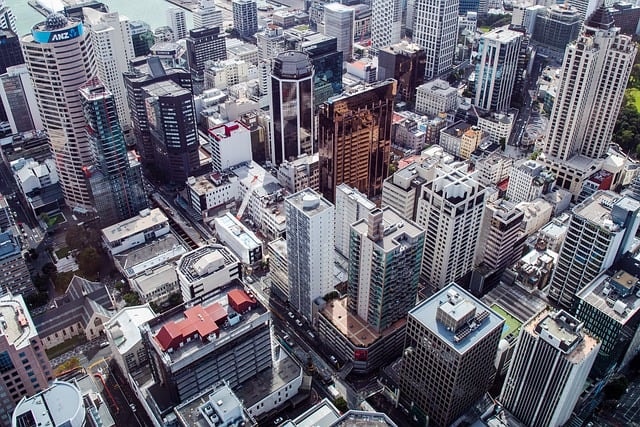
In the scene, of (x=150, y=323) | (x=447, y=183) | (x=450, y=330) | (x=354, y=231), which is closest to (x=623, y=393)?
(x=450, y=330)

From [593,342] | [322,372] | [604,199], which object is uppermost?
[604,199]

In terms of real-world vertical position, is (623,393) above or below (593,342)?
below

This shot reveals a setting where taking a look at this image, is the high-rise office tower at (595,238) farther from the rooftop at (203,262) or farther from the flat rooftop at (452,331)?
the rooftop at (203,262)

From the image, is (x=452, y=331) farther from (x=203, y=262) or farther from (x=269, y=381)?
(x=203, y=262)

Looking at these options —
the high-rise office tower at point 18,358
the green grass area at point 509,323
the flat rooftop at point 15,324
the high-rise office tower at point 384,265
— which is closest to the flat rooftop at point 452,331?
the high-rise office tower at point 384,265

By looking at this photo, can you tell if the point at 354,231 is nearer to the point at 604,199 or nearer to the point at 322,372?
the point at 322,372

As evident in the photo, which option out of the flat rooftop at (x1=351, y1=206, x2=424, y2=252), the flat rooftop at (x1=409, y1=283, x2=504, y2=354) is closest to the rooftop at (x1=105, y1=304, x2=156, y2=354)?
the flat rooftop at (x1=351, y1=206, x2=424, y2=252)
